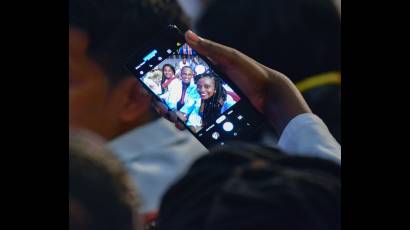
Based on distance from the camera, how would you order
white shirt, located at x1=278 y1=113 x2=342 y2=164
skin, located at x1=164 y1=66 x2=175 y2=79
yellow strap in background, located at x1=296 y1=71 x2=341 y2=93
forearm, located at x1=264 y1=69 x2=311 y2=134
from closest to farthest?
1. white shirt, located at x1=278 y1=113 x2=342 y2=164
2. forearm, located at x1=264 y1=69 x2=311 y2=134
3. skin, located at x1=164 y1=66 x2=175 y2=79
4. yellow strap in background, located at x1=296 y1=71 x2=341 y2=93

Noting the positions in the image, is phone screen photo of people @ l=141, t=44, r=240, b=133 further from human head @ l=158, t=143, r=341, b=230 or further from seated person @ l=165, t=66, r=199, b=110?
human head @ l=158, t=143, r=341, b=230

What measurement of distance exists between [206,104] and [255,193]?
1.98 feet

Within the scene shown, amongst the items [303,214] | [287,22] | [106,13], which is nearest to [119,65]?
[106,13]

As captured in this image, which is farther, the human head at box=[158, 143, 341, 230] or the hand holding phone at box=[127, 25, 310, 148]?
the hand holding phone at box=[127, 25, 310, 148]

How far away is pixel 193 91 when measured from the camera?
146 centimetres

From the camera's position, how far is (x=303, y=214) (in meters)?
0.87

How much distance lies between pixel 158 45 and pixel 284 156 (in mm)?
611

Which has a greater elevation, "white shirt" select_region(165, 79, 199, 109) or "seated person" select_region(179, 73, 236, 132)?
"white shirt" select_region(165, 79, 199, 109)

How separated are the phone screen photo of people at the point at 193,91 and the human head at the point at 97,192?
1.55ft

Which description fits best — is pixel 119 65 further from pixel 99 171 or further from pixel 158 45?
pixel 99 171

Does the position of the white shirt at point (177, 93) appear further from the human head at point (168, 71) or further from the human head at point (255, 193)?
the human head at point (255, 193)

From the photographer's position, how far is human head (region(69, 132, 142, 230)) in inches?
→ 36.4

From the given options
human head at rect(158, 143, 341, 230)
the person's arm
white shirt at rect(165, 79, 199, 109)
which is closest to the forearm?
the person's arm

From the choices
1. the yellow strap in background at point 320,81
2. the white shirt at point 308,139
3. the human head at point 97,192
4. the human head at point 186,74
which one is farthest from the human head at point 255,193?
the yellow strap in background at point 320,81
